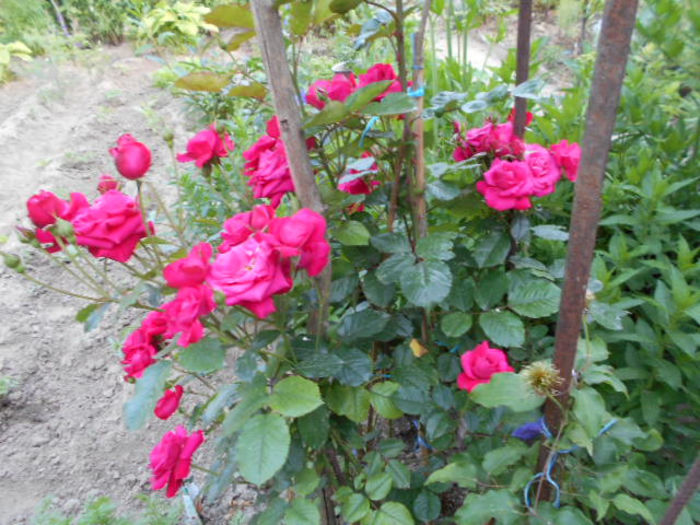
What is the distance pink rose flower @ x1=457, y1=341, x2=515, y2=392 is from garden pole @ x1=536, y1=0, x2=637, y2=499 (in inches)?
3.5

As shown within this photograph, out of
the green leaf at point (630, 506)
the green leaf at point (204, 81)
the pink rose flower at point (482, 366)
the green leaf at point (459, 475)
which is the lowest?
the green leaf at point (459, 475)

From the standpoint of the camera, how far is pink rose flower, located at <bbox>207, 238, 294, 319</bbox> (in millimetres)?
620

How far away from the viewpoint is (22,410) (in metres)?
1.96

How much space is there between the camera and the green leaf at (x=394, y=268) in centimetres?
83

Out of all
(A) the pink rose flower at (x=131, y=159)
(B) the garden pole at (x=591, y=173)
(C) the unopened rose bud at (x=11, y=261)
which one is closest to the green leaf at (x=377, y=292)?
(B) the garden pole at (x=591, y=173)

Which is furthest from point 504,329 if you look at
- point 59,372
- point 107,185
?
point 59,372

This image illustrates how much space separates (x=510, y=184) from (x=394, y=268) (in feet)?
0.78

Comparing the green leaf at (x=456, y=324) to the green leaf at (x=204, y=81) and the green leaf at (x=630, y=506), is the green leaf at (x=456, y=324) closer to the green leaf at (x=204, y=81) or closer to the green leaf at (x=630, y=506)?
the green leaf at (x=630, y=506)

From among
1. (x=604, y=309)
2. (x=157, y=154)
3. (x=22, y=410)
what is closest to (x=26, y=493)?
(x=22, y=410)

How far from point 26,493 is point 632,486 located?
1.78 m

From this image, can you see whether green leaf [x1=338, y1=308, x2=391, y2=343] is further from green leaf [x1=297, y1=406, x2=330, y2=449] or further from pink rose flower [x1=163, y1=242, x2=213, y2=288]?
pink rose flower [x1=163, y1=242, x2=213, y2=288]

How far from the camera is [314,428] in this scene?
0.81 meters

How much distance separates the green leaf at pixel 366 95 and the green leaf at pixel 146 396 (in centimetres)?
47

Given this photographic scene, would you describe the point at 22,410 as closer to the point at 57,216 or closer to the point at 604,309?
the point at 57,216
